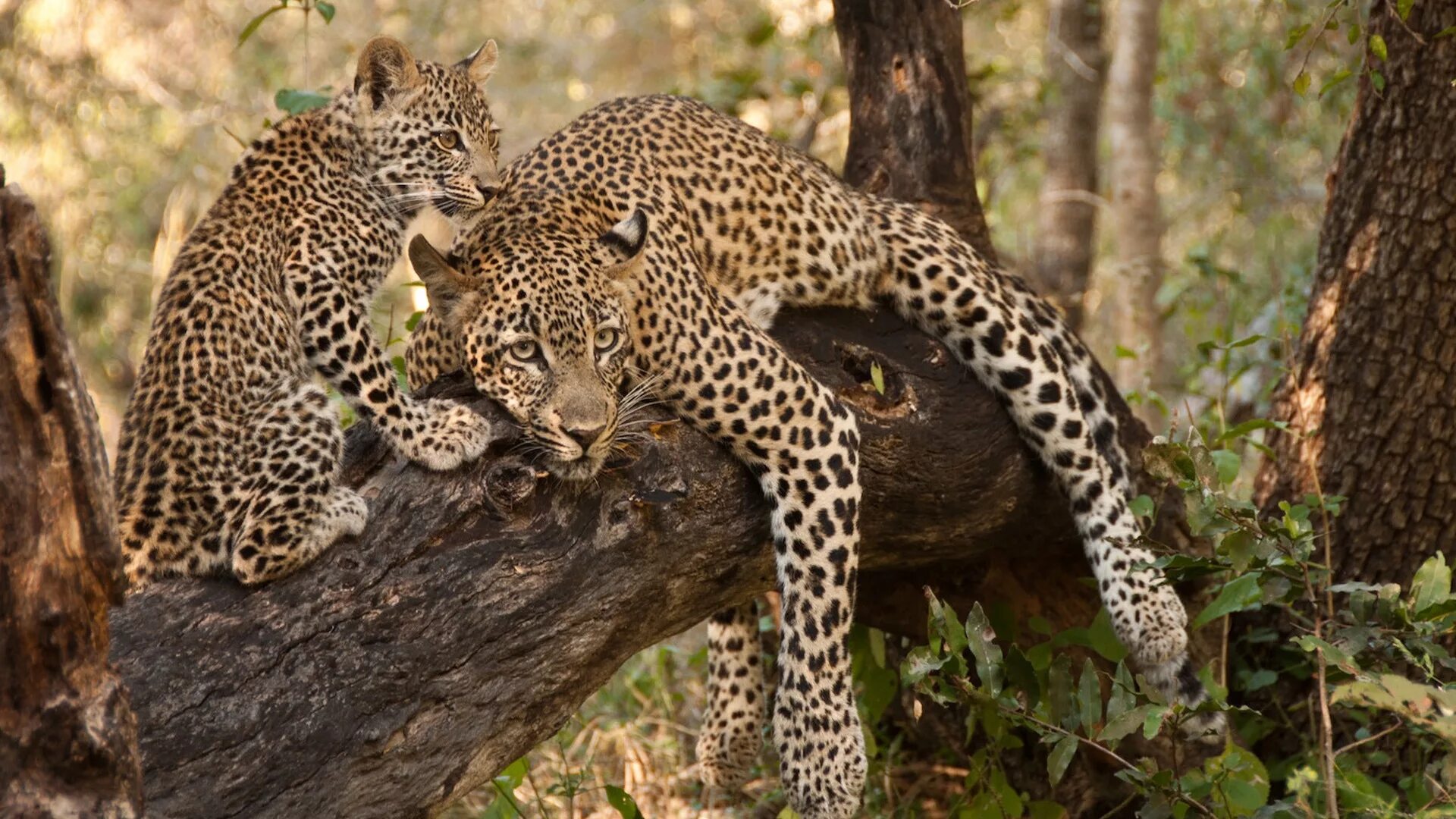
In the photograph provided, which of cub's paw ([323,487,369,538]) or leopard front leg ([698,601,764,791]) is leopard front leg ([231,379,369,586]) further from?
leopard front leg ([698,601,764,791])

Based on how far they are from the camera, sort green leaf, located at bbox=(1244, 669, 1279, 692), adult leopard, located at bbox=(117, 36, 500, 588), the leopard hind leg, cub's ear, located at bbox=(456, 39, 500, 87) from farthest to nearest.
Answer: cub's ear, located at bbox=(456, 39, 500, 87) → green leaf, located at bbox=(1244, 669, 1279, 692) → the leopard hind leg → adult leopard, located at bbox=(117, 36, 500, 588)

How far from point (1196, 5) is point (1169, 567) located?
46.4ft

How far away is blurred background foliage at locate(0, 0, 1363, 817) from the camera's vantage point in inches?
385

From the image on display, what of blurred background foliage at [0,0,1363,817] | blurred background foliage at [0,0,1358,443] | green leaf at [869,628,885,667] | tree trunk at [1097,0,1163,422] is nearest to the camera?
green leaf at [869,628,885,667]

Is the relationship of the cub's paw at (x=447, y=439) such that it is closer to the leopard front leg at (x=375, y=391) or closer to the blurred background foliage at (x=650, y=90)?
the leopard front leg at (x=375, y=391)

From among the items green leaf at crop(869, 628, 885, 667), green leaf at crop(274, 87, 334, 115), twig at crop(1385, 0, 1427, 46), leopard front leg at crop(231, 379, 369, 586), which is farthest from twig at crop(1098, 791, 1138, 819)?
green leaf at crop(274, 87, 334, 115)

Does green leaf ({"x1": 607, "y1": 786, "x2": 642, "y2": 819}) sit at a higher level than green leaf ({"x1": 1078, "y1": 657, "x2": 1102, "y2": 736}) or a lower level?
lower

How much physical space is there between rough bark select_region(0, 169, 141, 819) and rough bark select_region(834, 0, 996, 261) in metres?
5.52

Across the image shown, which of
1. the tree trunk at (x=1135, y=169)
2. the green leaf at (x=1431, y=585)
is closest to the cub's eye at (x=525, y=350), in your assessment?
the green leaf at (x=1431, y=585)

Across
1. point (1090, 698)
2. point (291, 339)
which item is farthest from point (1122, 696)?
point (291, 339)

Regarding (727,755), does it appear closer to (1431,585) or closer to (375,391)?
(375,391)

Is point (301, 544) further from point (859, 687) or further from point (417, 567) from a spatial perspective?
point (859, 687)

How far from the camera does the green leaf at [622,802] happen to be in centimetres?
612

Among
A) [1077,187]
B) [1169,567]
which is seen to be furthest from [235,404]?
[1077,187]
